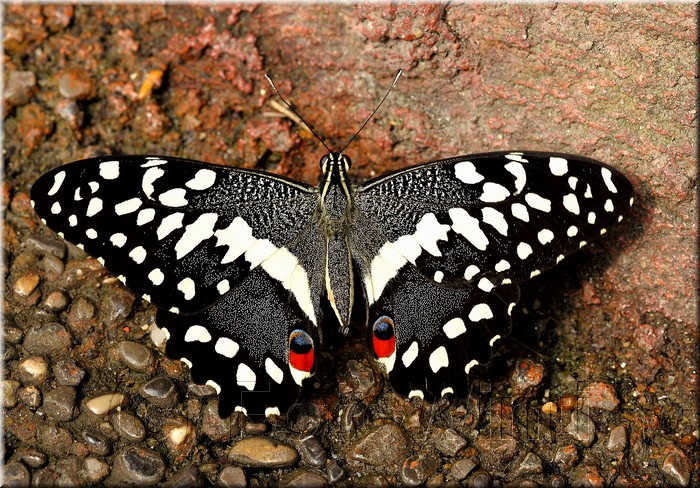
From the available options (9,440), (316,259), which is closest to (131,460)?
(9,440)

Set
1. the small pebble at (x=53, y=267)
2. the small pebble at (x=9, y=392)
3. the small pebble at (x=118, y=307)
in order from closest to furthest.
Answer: the small pebble at (x=9, y=392), the small pebble at (x=118, y=307), the small pebble at (x=53, y=267)

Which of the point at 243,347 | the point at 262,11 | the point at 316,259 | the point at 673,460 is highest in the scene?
the point at 262,11

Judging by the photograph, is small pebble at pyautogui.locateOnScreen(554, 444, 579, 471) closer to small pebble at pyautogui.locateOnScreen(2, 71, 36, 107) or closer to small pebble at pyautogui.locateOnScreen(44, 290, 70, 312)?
small pebble at pyautogui.locateOnScreen(44, 290, 70, 312)

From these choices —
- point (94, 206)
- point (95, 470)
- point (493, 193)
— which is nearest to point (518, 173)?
point (493, 193)

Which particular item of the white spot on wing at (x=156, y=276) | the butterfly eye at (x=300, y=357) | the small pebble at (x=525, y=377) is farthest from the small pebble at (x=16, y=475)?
the small pebble at (x=525, y=377)

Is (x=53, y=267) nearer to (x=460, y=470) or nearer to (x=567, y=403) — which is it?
(x=460, y=470)

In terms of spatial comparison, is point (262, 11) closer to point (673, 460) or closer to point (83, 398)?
point (83, 398)

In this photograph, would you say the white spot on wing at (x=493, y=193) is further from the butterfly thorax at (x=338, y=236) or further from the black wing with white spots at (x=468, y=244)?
the butterfly thorax at (x=338, y=236)
